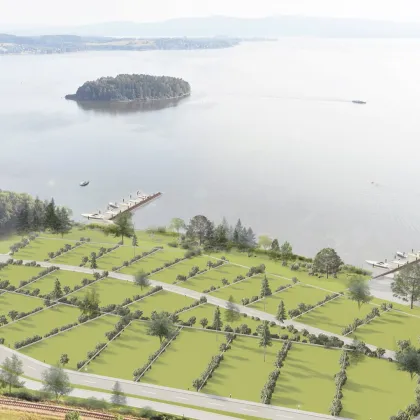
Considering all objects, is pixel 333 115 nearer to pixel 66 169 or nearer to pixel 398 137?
pixel 398 137

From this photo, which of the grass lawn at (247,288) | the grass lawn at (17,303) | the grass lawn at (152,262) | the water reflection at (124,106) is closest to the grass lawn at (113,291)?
the grass lawn at (152,262)

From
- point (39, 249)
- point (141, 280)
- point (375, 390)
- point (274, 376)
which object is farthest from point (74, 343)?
point (375, 390)

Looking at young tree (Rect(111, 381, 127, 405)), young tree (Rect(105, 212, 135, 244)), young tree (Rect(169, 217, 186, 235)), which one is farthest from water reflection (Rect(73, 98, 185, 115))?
young tree (Rect(111, 381, 127, 405))

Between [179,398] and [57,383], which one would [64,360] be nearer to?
[57,383]

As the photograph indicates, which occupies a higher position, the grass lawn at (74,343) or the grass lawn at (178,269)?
the grass lawn at (178,269)

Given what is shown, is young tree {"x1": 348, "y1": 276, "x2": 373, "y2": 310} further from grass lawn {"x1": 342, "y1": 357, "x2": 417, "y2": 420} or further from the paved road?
the paved road

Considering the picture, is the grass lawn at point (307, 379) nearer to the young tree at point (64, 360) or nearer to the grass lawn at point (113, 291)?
the young tree at point (64, 360)

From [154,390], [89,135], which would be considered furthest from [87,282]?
[89,135]
